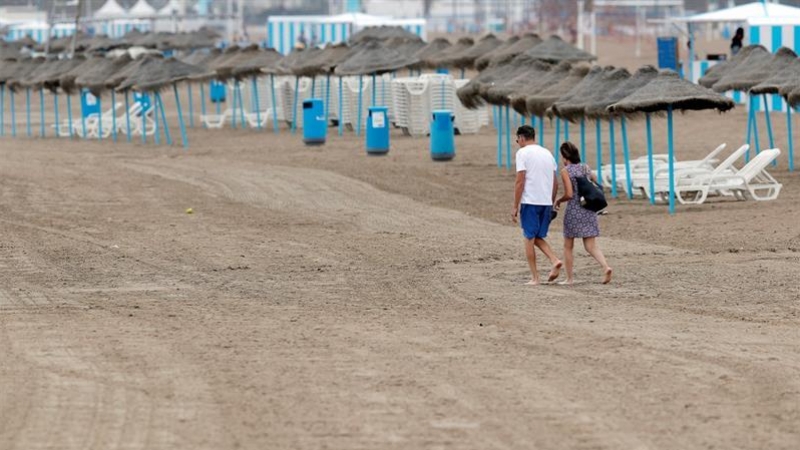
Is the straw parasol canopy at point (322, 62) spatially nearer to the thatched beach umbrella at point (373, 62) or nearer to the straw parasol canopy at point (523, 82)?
the thatched beach umbrella at point (373, 62)

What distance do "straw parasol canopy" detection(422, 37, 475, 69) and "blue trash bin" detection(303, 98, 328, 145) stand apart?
210 inches

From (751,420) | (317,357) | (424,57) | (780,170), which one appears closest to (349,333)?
(317,357)

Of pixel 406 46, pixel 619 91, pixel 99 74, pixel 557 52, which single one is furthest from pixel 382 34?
pixel 619 91

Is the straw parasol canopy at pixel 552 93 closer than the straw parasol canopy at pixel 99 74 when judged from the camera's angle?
Yes

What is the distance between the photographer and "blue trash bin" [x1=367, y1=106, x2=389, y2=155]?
31.6 m

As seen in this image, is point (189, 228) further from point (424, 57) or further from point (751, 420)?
point (424, 57)

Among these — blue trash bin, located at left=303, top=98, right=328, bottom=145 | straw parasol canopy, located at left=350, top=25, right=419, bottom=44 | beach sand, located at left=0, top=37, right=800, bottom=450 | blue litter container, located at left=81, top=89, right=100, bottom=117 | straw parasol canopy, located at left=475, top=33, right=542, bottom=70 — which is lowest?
beach sand, located at left=0, top=37, right=800, bottom=450

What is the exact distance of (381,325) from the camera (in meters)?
12.3

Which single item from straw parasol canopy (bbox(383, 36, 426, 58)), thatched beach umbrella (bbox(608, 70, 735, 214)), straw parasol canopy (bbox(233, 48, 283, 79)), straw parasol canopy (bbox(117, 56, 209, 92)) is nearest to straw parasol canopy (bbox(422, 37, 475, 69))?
straw parasol canopy (bbox(383, 36, 426, 58))

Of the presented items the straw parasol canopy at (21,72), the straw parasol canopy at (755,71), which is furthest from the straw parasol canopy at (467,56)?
the straw parasol canopy at (755,71)

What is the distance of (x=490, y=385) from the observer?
32.0 ft

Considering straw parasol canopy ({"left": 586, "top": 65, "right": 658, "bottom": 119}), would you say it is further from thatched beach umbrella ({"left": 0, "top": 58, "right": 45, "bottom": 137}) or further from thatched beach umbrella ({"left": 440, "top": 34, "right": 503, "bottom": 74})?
thatched beach umbrella ({"left": 0, "top": 58, "right": 45, "bottom": 137})

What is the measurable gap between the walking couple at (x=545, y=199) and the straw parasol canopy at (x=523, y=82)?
11338mm

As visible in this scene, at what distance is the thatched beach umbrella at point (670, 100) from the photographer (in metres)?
20.6
